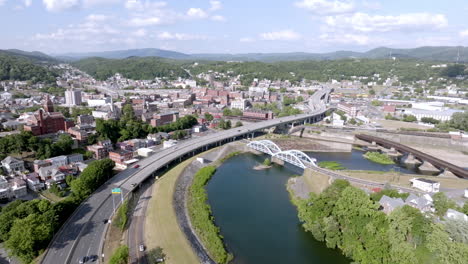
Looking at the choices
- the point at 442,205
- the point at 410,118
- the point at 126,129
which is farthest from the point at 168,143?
the point at 410,118

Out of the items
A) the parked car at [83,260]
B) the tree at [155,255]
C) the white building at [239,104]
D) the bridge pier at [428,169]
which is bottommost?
the bridge pier at [428,169]

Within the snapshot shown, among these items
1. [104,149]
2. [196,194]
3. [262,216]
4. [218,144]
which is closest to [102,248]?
[196,194]

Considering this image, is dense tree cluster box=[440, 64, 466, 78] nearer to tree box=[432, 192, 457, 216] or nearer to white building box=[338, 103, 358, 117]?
white building box=[338, 103, 358, 117]

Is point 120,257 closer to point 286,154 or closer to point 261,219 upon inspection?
point 261,219

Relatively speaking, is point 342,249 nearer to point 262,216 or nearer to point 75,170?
point 262,216

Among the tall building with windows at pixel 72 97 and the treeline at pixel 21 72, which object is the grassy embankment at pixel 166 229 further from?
the treeline at pixel 21 72

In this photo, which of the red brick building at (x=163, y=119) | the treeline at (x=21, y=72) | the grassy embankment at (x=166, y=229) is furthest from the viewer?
the treeline at (x=21, y=72)

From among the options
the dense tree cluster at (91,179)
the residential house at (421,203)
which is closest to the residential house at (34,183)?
the dense tree cluster at (91,179)
